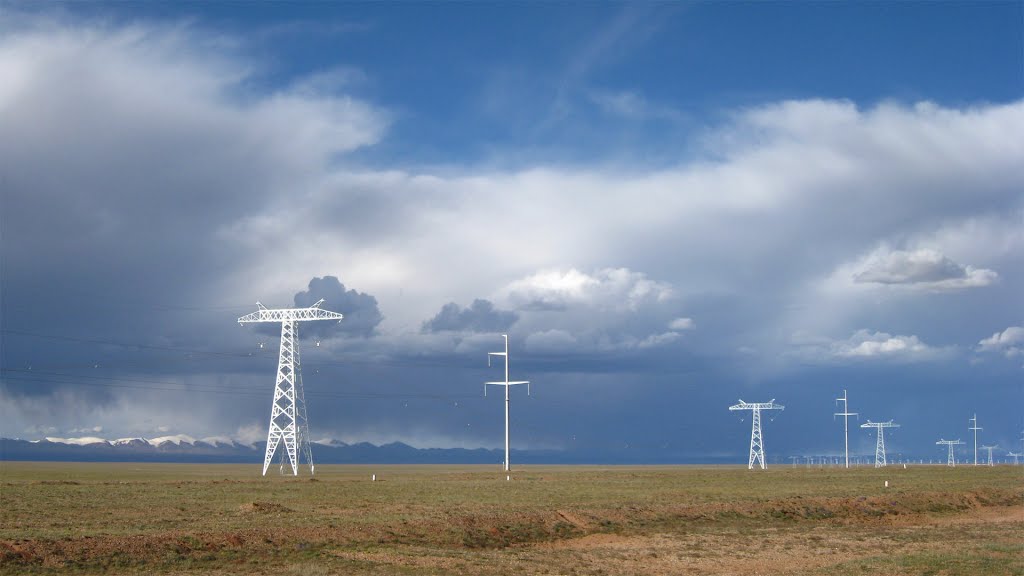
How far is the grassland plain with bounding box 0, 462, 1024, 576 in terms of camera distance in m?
35.2

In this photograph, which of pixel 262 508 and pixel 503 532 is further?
pixel 262 508

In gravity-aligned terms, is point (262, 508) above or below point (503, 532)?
above

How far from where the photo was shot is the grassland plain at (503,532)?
35219mm

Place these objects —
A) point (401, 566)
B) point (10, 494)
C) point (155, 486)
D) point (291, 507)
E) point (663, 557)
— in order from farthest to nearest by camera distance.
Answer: point (155, 486) → point (10, 494) → point (291, 507) → point (663, 557) → point (401, 566)

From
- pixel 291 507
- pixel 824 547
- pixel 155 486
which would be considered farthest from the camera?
pixel 155 486

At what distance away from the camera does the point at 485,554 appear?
132ft

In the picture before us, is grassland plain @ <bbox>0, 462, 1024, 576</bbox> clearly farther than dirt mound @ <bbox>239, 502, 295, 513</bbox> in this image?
No

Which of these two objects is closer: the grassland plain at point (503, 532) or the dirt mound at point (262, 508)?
the grassland plain at point (503, 532)

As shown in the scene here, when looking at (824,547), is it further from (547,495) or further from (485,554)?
(547,495)

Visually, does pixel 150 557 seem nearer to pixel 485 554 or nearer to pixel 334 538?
pixel 334 538

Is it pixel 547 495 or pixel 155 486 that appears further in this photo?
pixel 155 486

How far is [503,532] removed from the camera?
4631 centimetres

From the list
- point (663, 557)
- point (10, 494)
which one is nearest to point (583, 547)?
point (663, 557)

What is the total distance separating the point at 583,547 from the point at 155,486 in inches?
2029
